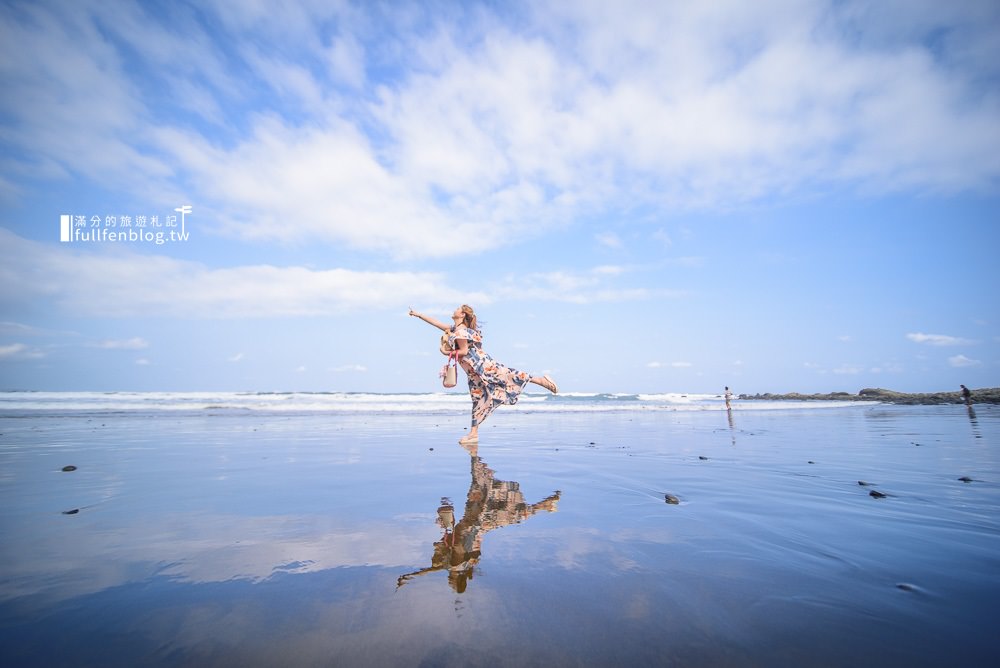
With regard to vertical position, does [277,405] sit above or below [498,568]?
above

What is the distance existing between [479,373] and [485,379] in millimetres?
185

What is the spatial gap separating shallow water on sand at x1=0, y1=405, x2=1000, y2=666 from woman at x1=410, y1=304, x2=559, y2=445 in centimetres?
396

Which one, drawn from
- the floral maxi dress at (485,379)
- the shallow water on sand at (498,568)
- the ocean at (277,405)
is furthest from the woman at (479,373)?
the ocean at (277,405)

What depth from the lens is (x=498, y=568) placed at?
244cm

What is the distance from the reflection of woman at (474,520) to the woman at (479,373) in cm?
405

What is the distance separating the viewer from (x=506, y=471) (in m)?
5.81

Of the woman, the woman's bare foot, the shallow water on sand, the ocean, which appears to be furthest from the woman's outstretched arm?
the ocean

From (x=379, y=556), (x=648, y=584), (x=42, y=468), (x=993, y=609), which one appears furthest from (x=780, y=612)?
(x=42, y=468)

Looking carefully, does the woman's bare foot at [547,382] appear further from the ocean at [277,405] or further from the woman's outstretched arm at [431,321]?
the ocean at [277,405]

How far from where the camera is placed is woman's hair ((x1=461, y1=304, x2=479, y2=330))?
927 centimetres

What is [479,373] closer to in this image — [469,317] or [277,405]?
[469,317]

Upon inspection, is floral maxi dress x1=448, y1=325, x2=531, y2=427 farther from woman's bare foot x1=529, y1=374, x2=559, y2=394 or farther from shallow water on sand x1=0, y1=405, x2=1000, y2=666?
shallow water on sand x1=0, y1=405, x2=1000, y2=666

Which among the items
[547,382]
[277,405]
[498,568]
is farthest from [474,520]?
[277,405]

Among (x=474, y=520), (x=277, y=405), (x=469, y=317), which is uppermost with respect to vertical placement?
(x=469, y=317)
